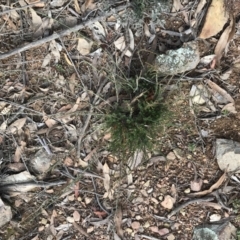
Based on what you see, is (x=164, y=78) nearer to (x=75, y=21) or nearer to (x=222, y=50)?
(x=222, y=50)

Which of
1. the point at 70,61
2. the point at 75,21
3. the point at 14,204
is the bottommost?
the point at 14,204

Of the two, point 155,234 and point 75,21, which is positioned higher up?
point 75,21

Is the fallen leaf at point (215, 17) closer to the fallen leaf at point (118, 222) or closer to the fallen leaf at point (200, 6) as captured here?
the fallen leaf at point (200, 6)

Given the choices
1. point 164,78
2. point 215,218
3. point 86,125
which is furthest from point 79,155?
point 215,218

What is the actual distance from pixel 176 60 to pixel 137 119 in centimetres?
36

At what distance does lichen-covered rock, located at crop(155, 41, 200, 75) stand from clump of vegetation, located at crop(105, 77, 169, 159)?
10cm

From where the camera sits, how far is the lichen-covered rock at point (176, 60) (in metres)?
2.45

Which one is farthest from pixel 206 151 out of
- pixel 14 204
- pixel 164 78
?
pixel 14 204

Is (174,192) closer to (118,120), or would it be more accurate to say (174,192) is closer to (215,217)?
(215,217)


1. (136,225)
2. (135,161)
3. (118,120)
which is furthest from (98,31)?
(136,225)

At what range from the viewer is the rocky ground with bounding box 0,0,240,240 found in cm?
247

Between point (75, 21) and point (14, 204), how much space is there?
1.01 meters

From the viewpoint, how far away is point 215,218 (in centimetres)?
248

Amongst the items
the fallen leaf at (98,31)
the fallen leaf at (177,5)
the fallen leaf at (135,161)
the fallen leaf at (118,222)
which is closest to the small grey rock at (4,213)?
the fallen leaf at (118,222)
